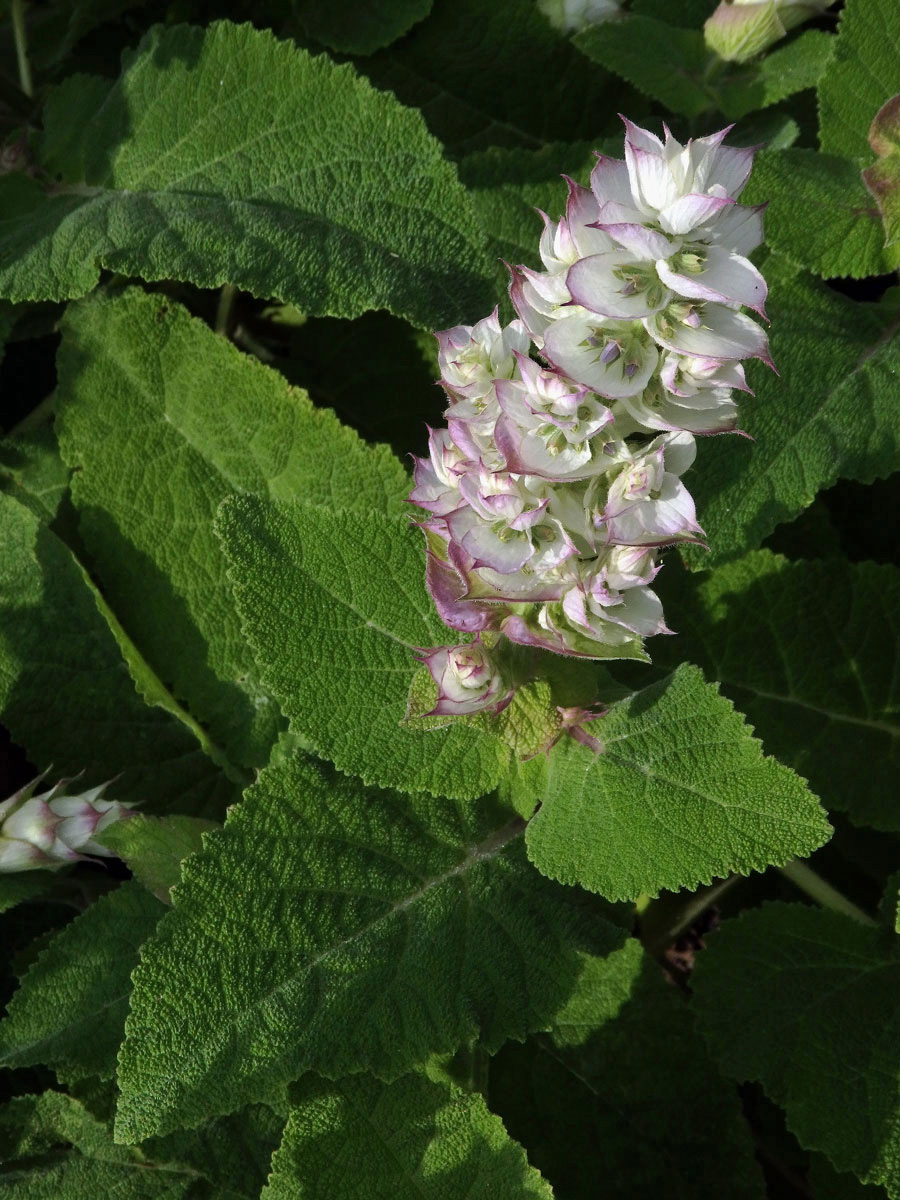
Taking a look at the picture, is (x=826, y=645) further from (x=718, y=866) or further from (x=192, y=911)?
(x=192, y=911)

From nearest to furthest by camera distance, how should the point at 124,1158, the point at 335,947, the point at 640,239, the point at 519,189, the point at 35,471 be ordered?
the point at 640,239
the point at 335,947
the point at 124,1158
the point at 519,189
the point at 35,471

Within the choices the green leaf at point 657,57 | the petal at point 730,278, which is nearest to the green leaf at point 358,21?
the green leaf at point 657,57

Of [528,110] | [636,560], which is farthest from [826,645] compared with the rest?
[528,110]

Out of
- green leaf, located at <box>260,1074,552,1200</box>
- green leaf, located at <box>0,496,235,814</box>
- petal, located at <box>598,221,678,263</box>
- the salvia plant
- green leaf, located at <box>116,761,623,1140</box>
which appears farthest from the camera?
green leaf, located at <box>0,496,235,814</box>

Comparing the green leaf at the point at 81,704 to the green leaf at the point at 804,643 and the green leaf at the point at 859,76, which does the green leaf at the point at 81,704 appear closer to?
the green leaf at the point at 804,643

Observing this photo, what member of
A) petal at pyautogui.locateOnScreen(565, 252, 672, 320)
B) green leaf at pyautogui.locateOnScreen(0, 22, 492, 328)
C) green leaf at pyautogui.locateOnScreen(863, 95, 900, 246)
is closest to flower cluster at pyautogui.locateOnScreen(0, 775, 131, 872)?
green leaf at pyautogui.locateOnScreen(0, 22, 492, 328)

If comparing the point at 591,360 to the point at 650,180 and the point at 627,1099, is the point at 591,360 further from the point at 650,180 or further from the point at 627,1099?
the point at 627,1099

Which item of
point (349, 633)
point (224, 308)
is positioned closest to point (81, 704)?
point (349, 633)

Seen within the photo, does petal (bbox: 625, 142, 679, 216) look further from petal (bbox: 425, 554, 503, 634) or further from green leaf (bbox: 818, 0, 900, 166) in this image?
green leaf (bbox: 818, 0, 900, 166)
